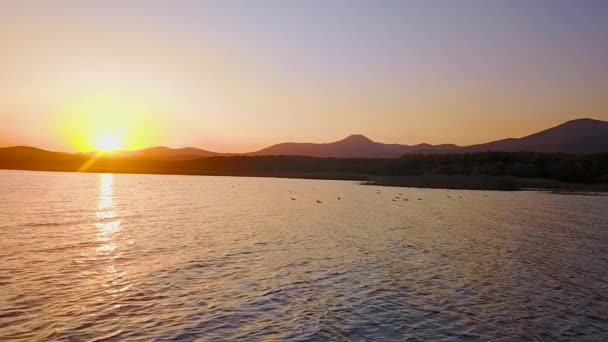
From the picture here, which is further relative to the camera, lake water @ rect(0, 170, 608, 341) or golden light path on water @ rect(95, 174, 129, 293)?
golden light path on water @ rect(95, 174, 129, 293)

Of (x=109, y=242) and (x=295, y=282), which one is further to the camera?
(x=109, y=242)

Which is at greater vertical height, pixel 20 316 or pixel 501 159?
pixel 501 159

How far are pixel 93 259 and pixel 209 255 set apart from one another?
522cm

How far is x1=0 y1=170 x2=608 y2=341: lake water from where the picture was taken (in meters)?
13.5

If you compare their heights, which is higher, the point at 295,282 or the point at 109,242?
the point at 109,242

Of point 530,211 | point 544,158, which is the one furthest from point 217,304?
point 544,158

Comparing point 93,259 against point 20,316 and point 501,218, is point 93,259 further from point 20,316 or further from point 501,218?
point 501,218

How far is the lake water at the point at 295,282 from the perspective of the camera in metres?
13.5

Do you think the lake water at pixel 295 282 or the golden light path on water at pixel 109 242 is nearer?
the lake water at pixel 295 282

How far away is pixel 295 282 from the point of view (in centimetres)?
1880

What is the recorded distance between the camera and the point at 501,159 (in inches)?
5728

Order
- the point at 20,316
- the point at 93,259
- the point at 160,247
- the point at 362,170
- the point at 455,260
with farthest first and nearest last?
1. the point at 362,170
2. the point at 160,247
3. the point at 455,260
4. the point at 93,259
5. the point at 20,316

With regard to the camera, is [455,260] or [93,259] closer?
[93,259]

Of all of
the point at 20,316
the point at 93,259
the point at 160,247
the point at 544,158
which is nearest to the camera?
the point at 20,316
